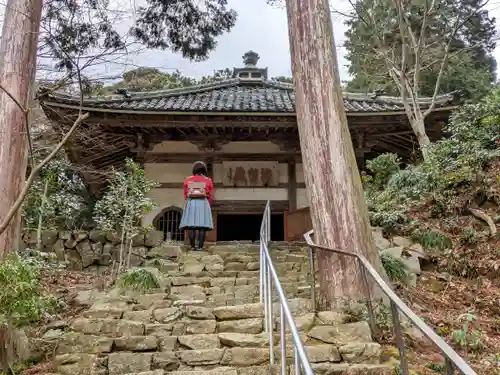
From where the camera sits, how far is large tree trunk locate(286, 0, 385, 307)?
4680mm

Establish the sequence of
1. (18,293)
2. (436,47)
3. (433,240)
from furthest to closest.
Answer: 1. (436,47)
2. (433,240)
3. (18,293)

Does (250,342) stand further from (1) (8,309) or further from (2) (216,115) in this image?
(2) (216,115)

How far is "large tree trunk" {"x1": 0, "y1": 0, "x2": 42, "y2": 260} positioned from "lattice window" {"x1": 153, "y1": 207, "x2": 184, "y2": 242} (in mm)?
5737

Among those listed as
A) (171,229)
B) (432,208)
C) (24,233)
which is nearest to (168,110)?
(171,229)

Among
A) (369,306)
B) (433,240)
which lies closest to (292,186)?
(433,240)

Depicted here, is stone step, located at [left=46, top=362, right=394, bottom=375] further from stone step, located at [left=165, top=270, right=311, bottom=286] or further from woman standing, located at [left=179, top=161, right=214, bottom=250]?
woman standing, located at [left=179, top=161, right=214, bottom=250]

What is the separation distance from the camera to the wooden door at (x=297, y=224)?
29.8ft

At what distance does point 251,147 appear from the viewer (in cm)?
1080

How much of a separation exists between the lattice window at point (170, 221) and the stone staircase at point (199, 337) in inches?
190

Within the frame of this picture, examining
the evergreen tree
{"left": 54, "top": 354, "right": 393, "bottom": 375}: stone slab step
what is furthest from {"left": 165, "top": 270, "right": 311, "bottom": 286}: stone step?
the evergreen tree

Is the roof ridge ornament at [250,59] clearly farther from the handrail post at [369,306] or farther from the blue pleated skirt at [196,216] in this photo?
the handrail post at [369,306]

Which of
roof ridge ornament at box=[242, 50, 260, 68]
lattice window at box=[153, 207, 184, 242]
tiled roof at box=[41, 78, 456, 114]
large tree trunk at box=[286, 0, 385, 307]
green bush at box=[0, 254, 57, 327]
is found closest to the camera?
green bush at box=[0, 254, 57, 327]

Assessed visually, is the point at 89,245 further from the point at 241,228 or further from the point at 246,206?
the point at 241,228

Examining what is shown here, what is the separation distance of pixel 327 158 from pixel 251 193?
18.3 ft
